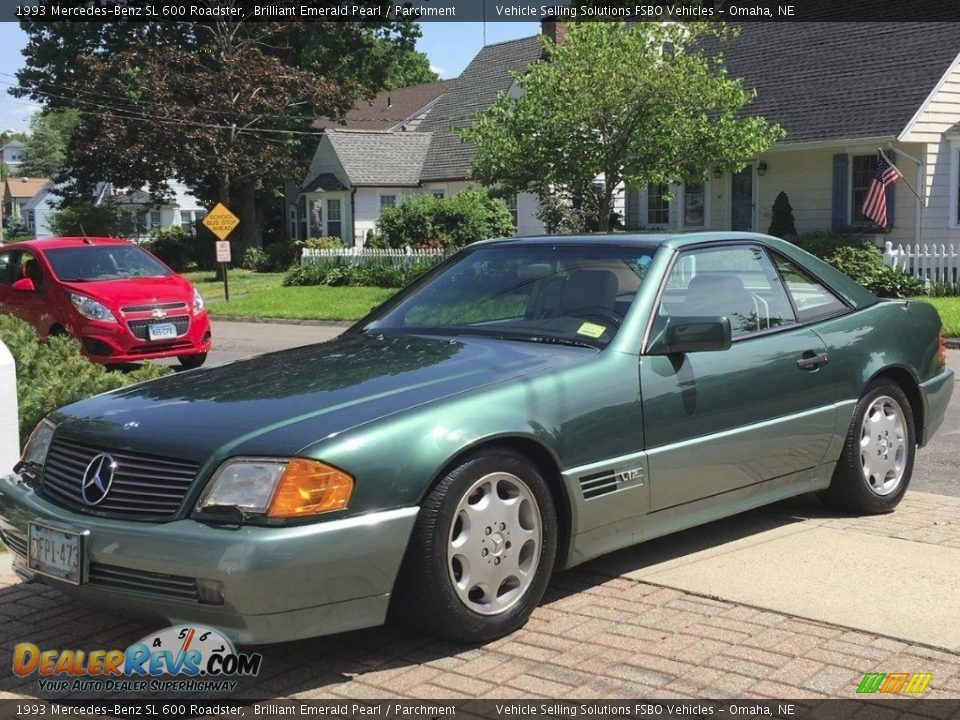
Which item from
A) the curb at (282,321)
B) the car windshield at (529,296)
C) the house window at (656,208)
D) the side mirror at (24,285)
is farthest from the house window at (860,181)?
the car windshield at (529,296)

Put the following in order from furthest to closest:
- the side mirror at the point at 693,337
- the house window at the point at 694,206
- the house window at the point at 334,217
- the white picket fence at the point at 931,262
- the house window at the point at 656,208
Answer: the house window at the point at 334,217 < the house window at the point at 656,208 < the house window at the point at 694,206 < the white picket fence at the point at 931,262 < the side mirror at the point at 693,337

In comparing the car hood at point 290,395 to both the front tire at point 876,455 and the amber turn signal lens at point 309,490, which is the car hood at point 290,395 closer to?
the amber turn signal lens at point 309,490

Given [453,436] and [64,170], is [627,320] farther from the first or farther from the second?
[64,170]

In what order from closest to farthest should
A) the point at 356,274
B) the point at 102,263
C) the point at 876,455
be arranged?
the point at 876,455, the point at 102,263, the point at 356,274

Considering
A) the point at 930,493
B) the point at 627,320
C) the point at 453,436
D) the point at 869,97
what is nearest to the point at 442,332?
the point at 627,320

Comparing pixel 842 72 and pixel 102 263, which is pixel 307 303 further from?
pixel 842 72

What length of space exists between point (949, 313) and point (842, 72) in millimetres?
10197

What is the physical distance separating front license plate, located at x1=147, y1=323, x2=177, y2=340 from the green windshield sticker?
30.4 feet

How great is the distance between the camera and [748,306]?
588 centimetres

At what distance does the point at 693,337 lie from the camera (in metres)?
5.10

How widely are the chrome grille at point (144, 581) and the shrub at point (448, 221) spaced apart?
1131 inches

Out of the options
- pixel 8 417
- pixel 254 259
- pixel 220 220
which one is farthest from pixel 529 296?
pixel 254 259

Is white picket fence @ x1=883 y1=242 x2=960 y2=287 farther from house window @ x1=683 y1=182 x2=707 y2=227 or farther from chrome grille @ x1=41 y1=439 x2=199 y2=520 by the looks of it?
chrome grille @ x1=41 y1=439 x2=199 y2=520

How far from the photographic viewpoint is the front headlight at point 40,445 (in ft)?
15.7
